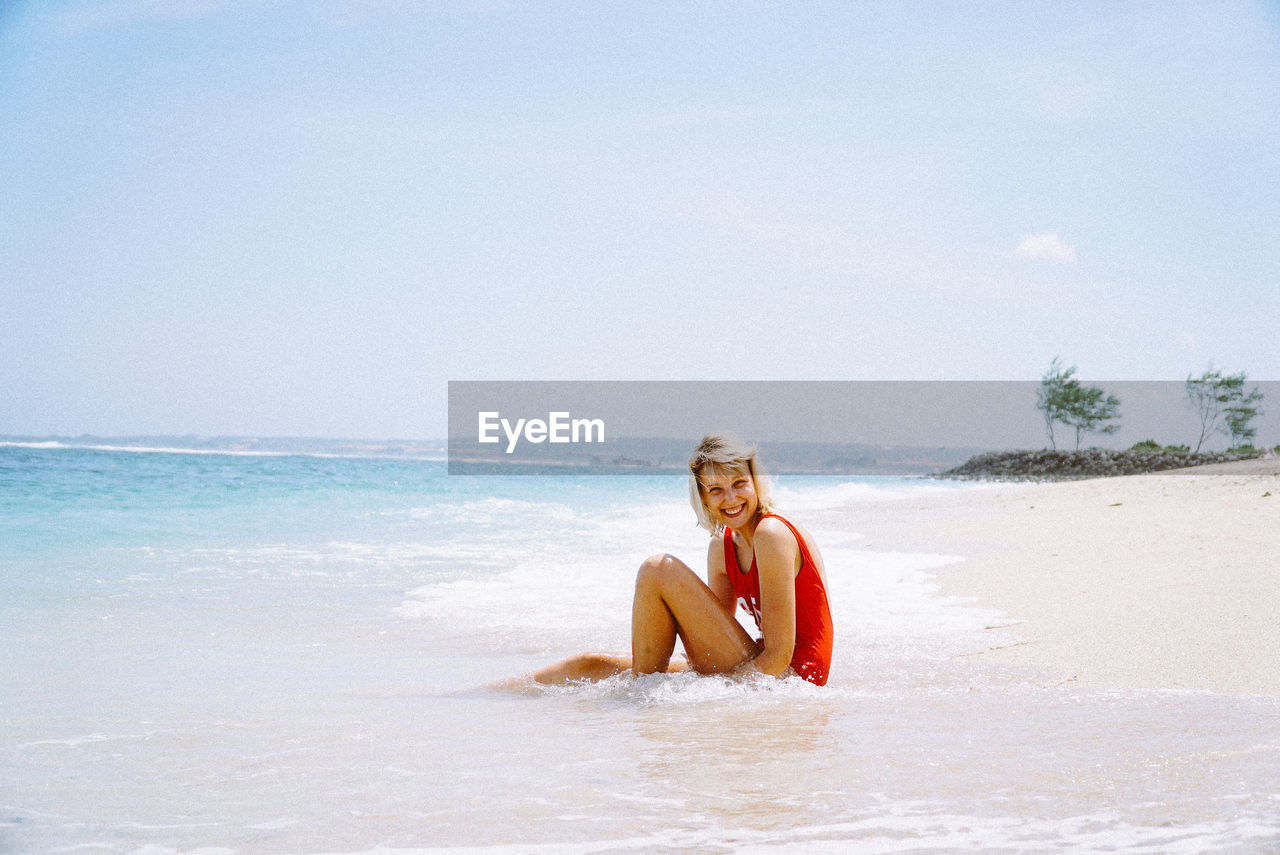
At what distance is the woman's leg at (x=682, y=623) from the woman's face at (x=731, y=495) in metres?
0.27

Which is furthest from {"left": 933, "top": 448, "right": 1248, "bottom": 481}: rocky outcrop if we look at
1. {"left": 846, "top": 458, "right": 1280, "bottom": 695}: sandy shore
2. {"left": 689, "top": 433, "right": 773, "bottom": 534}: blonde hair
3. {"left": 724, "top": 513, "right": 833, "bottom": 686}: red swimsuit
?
{"left": 689, "top": 433, "right": 773, "bottom": 534}: blonde hair

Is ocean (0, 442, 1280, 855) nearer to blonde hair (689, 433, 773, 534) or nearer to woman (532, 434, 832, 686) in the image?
woman (532, 434, 832, 686)

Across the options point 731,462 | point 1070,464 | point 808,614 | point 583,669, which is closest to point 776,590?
point 808,614

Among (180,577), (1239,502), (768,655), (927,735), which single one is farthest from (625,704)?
(1239,502)

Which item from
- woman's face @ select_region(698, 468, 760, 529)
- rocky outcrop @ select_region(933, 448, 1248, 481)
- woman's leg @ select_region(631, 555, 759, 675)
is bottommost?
rocky outcrop @ select_region(933, 448, 1248, 481)

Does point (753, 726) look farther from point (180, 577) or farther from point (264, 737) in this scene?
point (180, 577)

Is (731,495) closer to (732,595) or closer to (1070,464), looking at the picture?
(732,595)

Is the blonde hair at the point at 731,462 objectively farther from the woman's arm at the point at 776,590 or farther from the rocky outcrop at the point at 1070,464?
the rocky outcrop at the point at 1070,464

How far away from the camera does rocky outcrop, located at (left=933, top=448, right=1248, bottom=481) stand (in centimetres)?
3900

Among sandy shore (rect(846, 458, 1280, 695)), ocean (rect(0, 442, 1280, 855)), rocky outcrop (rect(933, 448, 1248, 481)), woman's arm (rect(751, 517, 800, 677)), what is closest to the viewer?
ocean (rect(0, 442, 1280, 855))

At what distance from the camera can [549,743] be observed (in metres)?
3.06

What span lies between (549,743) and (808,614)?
1.16 m

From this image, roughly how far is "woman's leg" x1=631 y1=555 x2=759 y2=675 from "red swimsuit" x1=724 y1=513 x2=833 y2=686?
147 millimetres

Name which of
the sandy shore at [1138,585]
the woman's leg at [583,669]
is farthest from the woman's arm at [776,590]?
the sandy shore at [1138,585]
